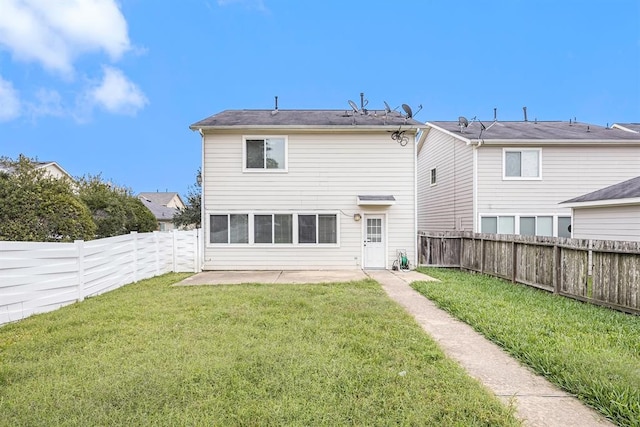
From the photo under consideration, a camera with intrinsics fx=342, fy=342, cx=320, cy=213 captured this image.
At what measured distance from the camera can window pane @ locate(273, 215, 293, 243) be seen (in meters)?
11.7

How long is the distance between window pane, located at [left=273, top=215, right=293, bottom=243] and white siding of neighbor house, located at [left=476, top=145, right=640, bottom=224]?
719cm

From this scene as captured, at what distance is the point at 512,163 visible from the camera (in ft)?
43.1

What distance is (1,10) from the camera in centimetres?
1100

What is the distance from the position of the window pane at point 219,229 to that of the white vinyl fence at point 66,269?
173 centimetres

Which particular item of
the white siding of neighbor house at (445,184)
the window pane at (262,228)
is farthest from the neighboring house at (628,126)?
the window pane at (262,228)

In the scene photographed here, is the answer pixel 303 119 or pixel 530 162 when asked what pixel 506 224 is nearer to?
pixel 530 162

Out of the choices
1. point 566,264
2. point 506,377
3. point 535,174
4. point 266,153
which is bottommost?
point 506,377

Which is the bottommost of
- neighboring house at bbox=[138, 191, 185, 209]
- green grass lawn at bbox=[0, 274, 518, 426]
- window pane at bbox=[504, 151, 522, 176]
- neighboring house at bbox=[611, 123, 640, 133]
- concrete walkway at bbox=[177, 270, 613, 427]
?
concrete walkway at bbox=[177, 270, 613, 427]

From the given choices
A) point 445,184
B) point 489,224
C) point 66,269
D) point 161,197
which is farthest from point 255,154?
point 161,197

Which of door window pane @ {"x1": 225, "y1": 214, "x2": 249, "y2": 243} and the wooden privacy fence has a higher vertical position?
door window pane @ {"x1": 225, "y1": 214, "x2": 249, "y2": 243}

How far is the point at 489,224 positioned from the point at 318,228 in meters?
6.66

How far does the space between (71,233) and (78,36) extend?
9.17 m

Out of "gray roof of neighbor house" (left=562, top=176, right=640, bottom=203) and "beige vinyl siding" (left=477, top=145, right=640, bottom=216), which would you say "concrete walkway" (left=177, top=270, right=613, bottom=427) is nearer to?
"gray roof of neighbor house" (left=562, top=176, right=640, bottom=203)

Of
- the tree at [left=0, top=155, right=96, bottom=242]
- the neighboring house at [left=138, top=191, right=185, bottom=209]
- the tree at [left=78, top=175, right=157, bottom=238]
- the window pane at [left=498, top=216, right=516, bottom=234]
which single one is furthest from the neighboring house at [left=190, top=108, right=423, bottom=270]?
the neighboring house at [left=138, top=191, right=185, bottom=209]
